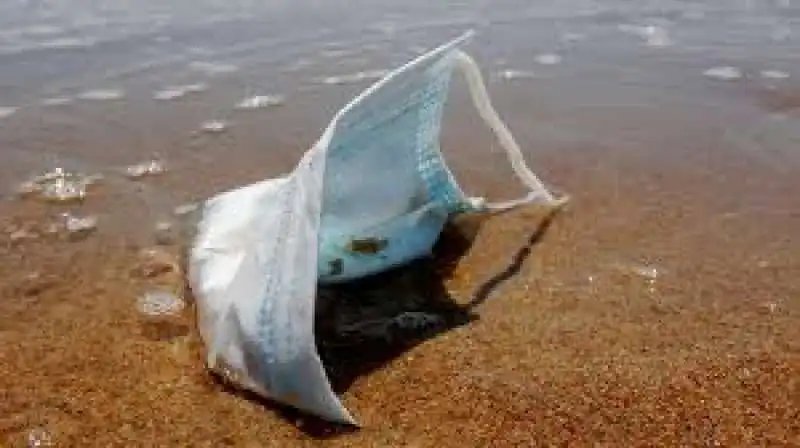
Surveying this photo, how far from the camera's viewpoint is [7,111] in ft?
14.6

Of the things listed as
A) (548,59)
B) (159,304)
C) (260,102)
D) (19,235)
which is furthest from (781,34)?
(19,235)

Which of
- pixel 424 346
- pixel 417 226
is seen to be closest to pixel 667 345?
pixel 424 346

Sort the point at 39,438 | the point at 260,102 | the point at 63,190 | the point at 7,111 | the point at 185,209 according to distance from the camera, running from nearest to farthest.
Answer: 1. the point at 39,438
2. the point at 185,209
3. the point at 63,190
4. the point at 7,111
5. the point at 260,102

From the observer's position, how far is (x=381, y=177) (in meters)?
2.64

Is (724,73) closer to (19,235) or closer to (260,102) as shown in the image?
(260,102)

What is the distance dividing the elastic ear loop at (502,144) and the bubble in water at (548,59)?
1.92m

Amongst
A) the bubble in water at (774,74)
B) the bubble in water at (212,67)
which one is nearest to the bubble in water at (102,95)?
the bubble in water at (212,67)

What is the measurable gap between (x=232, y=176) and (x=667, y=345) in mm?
1983

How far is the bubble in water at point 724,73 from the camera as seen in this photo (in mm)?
4684

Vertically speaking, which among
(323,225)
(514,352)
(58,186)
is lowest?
(514,352)

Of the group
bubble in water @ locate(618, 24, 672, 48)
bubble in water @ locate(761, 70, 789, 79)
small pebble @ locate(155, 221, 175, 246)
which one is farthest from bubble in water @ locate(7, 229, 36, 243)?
bubble in water @ locate(618, 24, 672, 48)

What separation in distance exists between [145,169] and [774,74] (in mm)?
3363

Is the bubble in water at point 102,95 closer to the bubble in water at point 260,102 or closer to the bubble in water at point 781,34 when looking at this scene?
the bubble in water at point 260,102

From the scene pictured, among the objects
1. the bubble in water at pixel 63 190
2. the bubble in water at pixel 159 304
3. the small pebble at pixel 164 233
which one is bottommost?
the bubble in water at pixel 159 304
